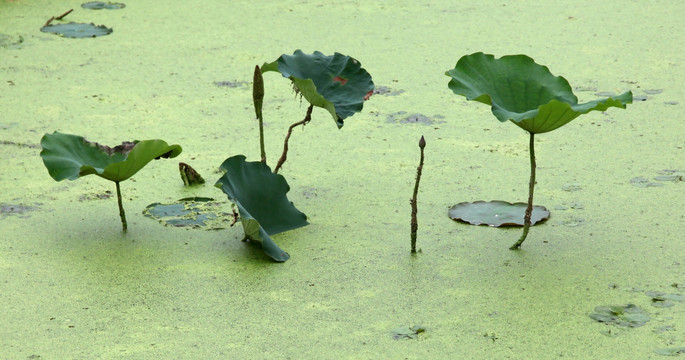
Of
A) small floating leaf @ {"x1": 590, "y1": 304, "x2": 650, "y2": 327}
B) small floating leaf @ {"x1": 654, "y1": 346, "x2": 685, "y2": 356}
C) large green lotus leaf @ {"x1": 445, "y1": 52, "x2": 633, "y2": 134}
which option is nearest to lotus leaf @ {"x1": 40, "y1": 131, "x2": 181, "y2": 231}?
large green lotus leaf @ {"x1": 445, "y1": 52, "x2": 633, "y2": 134}

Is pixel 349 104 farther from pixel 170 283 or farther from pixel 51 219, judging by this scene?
pixel 51 219

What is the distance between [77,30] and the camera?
4238 millimetres

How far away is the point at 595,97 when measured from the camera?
3312mm

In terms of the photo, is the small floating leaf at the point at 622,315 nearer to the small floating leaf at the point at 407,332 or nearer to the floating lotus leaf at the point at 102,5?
the small floating leaf at the point at 407,332

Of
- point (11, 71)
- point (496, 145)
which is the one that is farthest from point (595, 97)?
point (11, 71)

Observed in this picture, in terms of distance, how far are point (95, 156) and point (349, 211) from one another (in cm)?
66

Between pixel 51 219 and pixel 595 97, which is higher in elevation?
pixel 595 97

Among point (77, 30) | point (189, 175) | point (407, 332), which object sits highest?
point (77, 30)

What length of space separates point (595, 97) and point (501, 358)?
5.71 feet

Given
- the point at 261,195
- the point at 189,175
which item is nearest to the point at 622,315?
the point at 261,195

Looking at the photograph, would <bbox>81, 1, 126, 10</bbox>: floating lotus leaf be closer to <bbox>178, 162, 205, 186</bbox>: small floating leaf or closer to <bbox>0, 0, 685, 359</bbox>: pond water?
<bbox>0, 0, 685, 359</bbox>: pond water

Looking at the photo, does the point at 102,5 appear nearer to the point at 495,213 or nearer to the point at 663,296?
the point at 495,213

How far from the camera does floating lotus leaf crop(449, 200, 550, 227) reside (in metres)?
2.39

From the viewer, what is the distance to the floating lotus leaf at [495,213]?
239 centimetres
